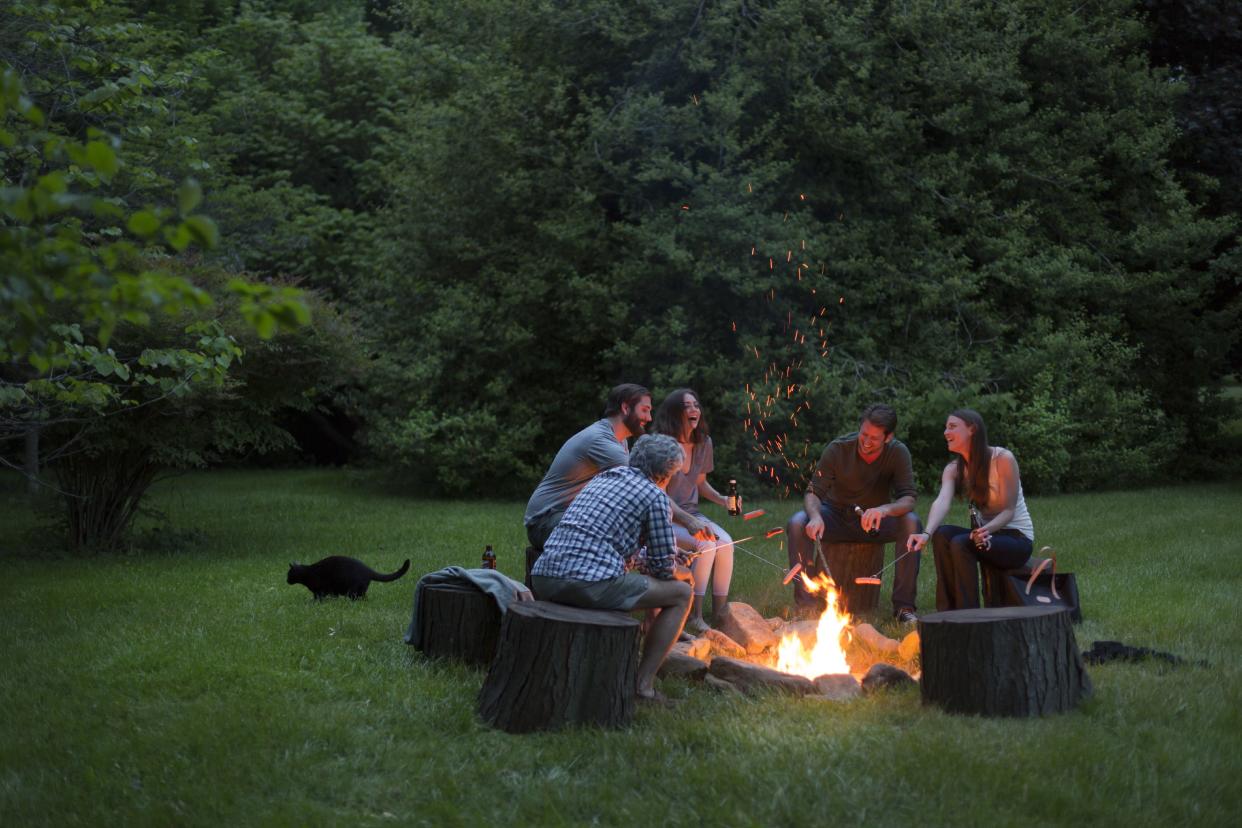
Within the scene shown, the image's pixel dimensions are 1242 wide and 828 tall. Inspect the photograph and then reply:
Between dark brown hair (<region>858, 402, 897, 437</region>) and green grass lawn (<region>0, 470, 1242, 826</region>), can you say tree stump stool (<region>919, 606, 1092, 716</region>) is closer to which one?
green grass lawn (<region>0, 470, 1242, 826</region>)

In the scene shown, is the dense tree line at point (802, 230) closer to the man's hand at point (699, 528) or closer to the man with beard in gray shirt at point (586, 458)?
the man's hand at point (699, 528)

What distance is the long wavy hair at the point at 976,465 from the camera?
27.5ft

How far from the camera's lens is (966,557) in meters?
8.33

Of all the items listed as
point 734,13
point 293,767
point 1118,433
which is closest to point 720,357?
point 734,13

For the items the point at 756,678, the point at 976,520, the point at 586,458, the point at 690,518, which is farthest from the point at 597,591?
the point at 976,520

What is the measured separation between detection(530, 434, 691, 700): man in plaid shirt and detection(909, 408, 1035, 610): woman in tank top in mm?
2197

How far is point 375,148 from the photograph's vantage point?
22188 mm

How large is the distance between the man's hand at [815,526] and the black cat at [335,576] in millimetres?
3058

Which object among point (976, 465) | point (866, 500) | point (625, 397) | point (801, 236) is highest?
point (801, 236)

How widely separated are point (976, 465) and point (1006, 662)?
2286 mm

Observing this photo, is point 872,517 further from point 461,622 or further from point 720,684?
point 461,622

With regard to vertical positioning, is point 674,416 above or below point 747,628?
above

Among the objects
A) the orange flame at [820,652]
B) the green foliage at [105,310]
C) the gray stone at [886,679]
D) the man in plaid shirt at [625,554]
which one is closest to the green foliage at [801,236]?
the green foliage at [105,310]

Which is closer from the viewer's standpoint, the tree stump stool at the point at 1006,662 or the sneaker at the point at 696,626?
the tree stump stool at the point at 1006,662
